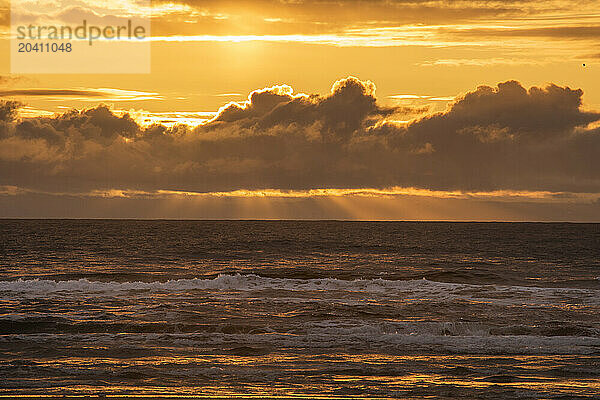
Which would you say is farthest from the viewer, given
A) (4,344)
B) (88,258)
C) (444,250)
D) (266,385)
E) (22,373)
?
(444,250)

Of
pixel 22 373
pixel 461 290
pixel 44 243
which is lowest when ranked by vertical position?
pixel 44 243

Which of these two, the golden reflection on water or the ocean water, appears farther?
the ocean water

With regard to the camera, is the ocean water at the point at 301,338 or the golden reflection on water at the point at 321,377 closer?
the golden reflection on water at the point at 321,377

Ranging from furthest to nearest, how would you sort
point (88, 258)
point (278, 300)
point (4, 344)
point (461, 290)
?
point (88, 258)
point (461, 290)
point (278, 300)
point (4, 344)

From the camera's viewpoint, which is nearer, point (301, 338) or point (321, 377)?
point (321, 377)

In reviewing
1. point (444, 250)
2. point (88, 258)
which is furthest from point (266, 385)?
point (444, 250)

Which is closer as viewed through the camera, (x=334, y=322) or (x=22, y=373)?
(x=22, y=373)

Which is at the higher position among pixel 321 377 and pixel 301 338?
pixel 321 377

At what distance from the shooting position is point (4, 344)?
76.0 feet

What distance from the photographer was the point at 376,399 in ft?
53.7

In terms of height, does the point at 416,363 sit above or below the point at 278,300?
above

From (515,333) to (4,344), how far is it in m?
17.4

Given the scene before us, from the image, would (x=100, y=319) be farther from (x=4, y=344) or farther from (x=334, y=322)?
(x=334, y=322)

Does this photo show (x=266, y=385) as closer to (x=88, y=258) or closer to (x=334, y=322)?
(x=334, y=322)
